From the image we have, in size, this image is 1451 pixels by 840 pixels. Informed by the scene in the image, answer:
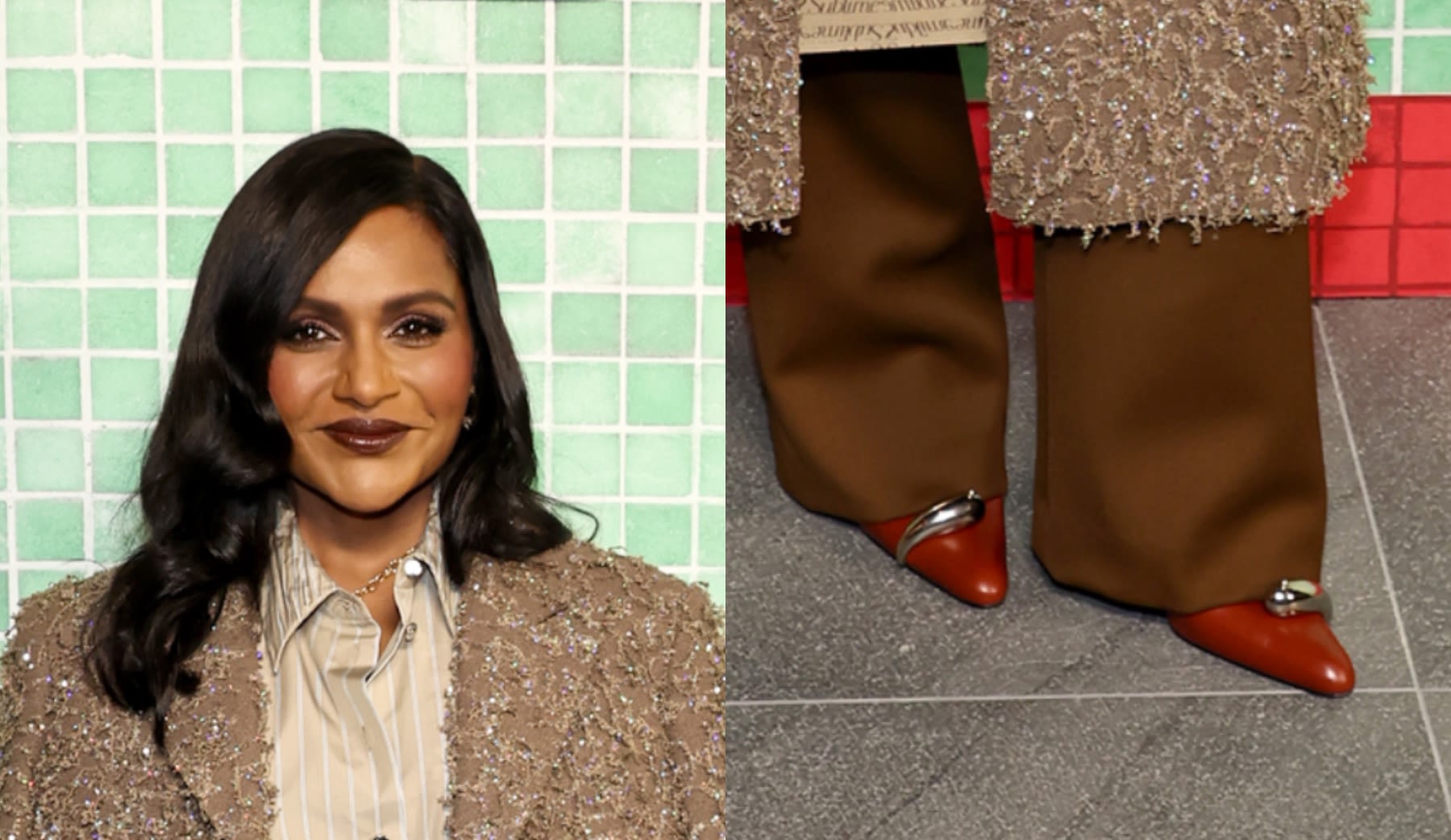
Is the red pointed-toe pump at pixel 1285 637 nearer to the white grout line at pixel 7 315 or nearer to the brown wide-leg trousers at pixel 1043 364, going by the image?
the brown wide-leg trousers at pixel 1043 364

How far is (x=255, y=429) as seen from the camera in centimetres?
85

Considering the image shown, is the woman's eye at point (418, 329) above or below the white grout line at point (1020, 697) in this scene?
above

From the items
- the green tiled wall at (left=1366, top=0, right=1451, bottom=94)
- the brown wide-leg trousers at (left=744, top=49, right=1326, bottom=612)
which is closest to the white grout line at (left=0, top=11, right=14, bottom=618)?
the brown wide-leg trousers at (left=744, top=49, right=1326, bottom=612)

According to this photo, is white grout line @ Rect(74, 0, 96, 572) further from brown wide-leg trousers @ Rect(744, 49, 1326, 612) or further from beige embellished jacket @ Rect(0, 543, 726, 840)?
brown wide-leg trousers @ Rect(744, 49, 1326, 612)

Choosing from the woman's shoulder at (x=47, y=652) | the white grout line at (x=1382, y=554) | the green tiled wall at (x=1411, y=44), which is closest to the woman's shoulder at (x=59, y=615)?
the woman's shoulder at (x=47, y=652)

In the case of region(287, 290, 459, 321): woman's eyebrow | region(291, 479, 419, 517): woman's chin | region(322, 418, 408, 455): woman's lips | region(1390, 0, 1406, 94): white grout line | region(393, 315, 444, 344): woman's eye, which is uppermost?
region(1390, 0, 1406, 94): white grout line

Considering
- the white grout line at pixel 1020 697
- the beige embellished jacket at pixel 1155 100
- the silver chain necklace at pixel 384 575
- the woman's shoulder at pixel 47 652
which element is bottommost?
the white grout line at pixel 1020 697

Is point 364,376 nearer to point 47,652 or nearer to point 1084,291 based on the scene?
point 47,652

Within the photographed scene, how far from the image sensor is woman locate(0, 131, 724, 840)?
2.71ft

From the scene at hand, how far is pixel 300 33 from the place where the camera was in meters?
0.81

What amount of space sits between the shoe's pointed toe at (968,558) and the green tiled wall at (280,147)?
2.61ft

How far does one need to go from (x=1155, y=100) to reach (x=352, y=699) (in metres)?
0.72

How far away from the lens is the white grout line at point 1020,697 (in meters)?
1.48

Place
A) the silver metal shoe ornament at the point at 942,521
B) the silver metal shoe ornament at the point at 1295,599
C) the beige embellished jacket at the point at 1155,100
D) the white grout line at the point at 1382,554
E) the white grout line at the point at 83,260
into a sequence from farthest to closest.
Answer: the silver metal shoe ornament at the point at 942,521
the silver metal shoe ornament at the point at 1295,599
the white grout line at the point at 1382,554
the beige embellished jacket at the point at 1155,100
the white grout line at the point at 83,260
